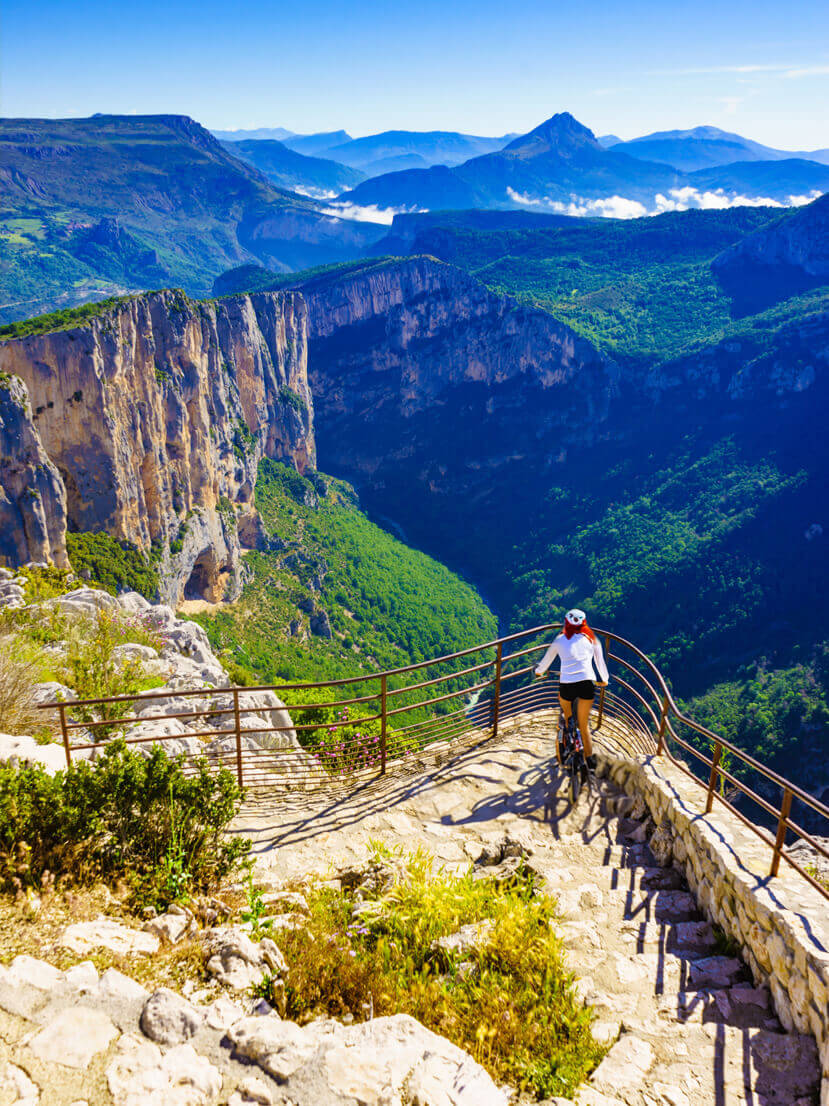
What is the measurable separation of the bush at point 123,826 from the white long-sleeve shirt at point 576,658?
12.3ft

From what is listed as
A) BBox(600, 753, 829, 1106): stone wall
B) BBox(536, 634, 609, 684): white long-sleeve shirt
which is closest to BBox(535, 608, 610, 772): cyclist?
BBox(536, 634, 609, 684): white long-sleeve shirt

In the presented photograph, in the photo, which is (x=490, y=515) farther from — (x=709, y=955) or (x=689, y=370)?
(x=709, y=955)

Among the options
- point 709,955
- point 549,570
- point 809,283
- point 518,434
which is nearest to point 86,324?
point 709,955

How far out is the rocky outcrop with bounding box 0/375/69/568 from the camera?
29.9m

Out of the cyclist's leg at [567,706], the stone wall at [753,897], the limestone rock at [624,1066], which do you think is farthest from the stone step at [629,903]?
the cyclist's leg at [567,706]

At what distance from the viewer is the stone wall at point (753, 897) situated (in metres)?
4.05

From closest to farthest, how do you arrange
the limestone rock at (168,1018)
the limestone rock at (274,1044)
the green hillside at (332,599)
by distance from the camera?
1. the limestone rock at (274,1044)
2. the limestone rock at (168,1018)
3. the green hillside at (332,599)

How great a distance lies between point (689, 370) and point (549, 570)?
3798cm

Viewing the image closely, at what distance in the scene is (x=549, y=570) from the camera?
8150cm

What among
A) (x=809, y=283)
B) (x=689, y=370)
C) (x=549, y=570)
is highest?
(x=809, y=283)

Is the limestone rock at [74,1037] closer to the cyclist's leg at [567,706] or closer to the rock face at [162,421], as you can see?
the cyclist's leg at [567,706]

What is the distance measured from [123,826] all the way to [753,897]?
4779 millimetres

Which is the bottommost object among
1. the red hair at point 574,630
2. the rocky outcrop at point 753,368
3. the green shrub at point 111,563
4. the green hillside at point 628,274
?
the green shrub at point 111,563

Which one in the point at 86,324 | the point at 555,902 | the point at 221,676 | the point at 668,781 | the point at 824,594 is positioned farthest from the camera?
the point at 824,594
